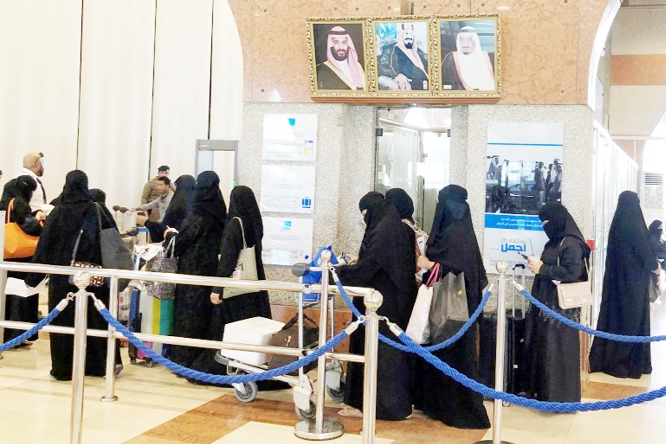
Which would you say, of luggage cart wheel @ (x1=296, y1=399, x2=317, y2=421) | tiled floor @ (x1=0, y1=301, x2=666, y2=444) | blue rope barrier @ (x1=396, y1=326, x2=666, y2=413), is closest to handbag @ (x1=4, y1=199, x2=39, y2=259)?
tiled floor @ (x1=0, y1=301, x2=666, y2=444)

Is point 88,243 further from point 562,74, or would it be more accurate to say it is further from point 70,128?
point 70,128

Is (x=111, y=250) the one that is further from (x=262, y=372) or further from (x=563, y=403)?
(x=563, y=403)

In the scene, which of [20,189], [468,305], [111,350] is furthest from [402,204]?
[20,189]

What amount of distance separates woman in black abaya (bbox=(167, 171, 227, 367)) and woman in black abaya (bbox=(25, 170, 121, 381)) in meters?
0.61

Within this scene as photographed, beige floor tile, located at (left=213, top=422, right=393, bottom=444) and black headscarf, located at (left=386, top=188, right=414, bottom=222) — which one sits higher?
black headscarf, located at (left=386, top=188, right=414, bottom=222)

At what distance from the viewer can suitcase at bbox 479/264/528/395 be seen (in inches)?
229

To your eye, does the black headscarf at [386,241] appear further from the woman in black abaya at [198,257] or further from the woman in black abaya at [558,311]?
the woman in black abaya at [198,257]

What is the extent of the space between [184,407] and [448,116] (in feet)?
10.7

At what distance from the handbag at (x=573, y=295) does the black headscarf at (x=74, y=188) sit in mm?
3628

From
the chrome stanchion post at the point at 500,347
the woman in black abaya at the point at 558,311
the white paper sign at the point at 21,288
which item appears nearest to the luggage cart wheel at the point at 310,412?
the chrome stanchion post at the point at 500,347

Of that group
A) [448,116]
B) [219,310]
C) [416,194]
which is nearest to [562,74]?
[448,116]

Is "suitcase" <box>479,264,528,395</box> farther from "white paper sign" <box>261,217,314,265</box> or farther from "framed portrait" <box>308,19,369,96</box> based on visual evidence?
"framed portrait" <box>308,19,369,96</box>

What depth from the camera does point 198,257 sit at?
6273 mm

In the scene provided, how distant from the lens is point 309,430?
4840 mm
